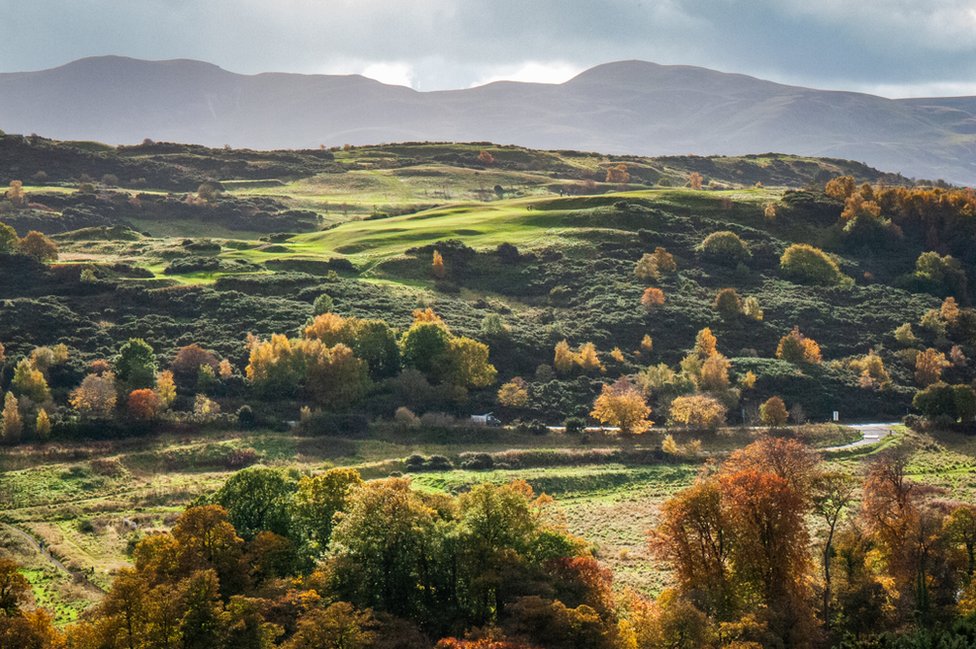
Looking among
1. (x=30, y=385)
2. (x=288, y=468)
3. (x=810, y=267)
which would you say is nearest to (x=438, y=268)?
(x=810, y=267)

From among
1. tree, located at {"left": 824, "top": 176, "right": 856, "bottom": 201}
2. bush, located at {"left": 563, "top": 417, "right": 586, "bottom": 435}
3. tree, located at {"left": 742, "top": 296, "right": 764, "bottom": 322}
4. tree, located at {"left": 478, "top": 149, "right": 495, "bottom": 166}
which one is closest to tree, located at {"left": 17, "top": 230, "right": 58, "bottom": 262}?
bush, located at {"left": 563, "top": 417, "right": 586, "bottom": 435}

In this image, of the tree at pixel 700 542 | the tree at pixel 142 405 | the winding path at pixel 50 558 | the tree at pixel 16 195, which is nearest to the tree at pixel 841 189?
the tree at pixel 142 405

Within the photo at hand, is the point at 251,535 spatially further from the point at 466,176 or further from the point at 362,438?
the point at 466,176

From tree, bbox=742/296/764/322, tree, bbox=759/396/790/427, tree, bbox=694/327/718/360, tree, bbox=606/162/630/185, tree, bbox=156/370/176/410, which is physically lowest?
tree, bbox=759/396/790/427

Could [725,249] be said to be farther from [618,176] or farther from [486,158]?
[486,158]

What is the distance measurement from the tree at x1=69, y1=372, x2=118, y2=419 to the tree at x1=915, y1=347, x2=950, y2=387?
69.8m

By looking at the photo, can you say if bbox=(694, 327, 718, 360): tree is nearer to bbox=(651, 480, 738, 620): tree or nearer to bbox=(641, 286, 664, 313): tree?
bbox=(641, 286, 664, 313): tree

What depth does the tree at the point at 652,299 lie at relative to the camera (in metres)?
92.6

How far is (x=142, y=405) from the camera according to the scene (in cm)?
6156

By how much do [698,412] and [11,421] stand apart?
49023mm

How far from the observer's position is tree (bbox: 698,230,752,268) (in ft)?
353

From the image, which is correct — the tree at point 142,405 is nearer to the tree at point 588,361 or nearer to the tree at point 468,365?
the tree at point 468,365

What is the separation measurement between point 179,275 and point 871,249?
86916 mm

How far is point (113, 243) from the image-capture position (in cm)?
10856
